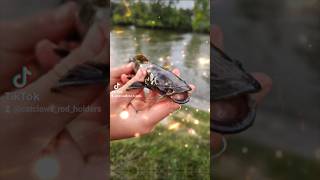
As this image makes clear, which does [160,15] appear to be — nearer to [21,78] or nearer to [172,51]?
[172,51]

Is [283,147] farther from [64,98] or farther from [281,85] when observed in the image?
[64,98]

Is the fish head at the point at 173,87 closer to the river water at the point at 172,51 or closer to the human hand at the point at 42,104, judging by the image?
the river water at the point at 172,51

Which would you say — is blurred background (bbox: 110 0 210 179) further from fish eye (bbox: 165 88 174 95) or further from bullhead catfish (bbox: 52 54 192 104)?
fish eye (bbox: 165 88 174 95)

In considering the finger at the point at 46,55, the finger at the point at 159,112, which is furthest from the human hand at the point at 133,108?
the finger at the point at 46,55

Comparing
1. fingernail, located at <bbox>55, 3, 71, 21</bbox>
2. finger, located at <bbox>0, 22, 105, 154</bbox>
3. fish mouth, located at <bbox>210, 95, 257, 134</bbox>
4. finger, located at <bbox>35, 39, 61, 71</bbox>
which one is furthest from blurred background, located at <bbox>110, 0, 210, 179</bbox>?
finger, located at <bbox>35, 39, 61, 71</bbox>

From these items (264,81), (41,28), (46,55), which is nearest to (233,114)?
(264,81)
